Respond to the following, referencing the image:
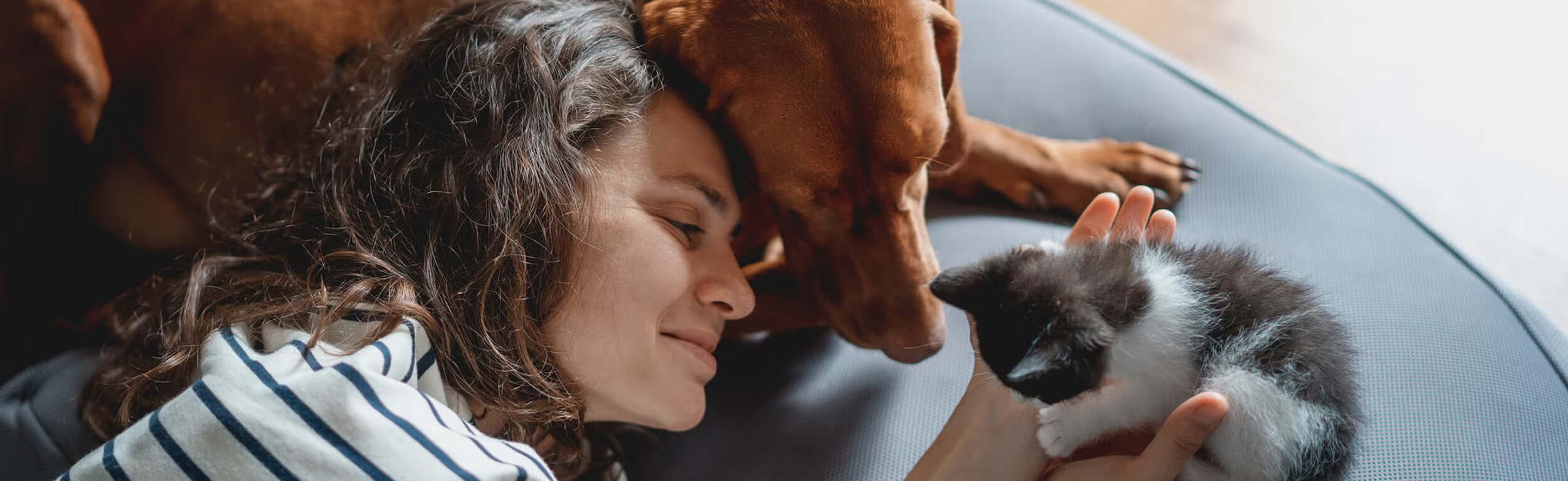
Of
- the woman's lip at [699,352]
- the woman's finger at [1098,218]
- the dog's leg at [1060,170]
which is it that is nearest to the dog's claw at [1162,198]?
the dog's leg at [1060,170]

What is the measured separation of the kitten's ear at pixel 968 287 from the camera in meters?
1.38

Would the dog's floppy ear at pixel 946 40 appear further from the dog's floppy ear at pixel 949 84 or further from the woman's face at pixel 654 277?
the woman's face at pixel 654 277

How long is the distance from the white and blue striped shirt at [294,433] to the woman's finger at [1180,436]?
84 cm

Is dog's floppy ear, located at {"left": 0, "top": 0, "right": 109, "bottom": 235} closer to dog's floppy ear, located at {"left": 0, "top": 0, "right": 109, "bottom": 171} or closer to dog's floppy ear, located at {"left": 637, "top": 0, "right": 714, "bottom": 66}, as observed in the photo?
dog's floppy ear, located at {"left": 0, "top": 0, "right": 109, "bottom": 171}

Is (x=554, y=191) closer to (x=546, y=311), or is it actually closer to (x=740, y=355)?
(x=546, y=311)

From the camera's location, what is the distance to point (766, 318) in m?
1.98

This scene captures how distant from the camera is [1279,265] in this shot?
183 centimetres

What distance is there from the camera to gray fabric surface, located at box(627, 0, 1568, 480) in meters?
1.66

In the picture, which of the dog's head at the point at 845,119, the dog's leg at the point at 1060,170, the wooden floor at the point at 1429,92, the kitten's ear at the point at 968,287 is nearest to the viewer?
the kitten's ear at the point at 968,287

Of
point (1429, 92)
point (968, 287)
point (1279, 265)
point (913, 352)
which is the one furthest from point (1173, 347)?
point (1429, 92)

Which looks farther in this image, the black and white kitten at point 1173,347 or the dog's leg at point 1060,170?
the dog's leg at point 1060,170

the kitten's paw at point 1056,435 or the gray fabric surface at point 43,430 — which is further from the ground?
the kitten's paw at point 1056,435

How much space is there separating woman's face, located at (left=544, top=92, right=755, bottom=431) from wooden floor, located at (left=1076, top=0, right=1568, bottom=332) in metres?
1.90

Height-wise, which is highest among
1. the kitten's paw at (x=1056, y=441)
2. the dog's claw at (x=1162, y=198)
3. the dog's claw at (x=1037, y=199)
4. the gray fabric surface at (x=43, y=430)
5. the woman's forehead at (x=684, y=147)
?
the woman's forehead at (x=684, y=147)
